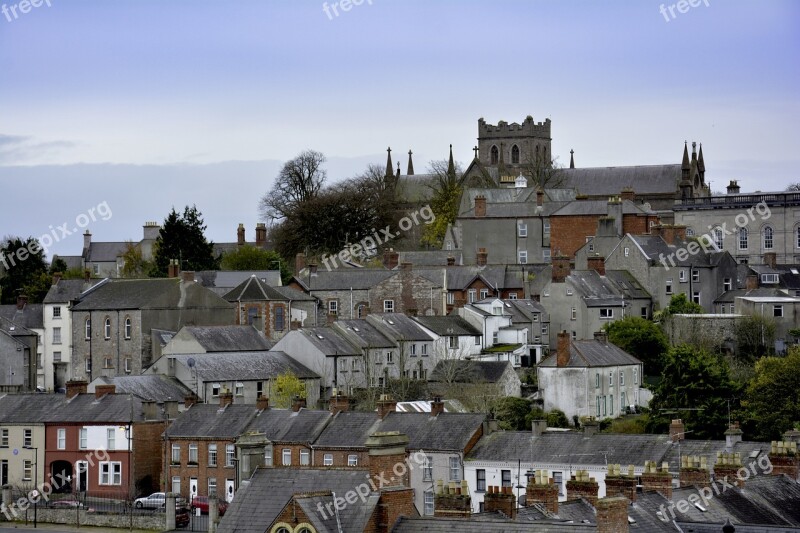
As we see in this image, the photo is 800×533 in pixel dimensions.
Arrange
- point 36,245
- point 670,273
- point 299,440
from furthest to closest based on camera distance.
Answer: point 36,245
point 670,273
point 299,440

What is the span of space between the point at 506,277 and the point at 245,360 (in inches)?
921

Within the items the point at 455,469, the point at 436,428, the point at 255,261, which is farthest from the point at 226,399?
the point at 255,261

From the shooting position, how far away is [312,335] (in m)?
79.3

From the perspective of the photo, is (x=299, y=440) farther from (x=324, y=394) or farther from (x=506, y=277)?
(x=506, y=277)

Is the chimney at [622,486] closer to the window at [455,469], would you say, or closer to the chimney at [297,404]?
the window at [455,469]

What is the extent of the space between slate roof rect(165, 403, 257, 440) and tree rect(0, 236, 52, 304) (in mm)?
40875

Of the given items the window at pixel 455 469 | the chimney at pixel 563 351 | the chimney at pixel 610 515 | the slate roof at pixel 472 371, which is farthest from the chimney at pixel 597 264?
the chimney at pixel 610 515

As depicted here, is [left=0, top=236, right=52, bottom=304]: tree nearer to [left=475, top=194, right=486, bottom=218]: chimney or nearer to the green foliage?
the green foliage

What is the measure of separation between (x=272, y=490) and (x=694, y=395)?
37.3 meters

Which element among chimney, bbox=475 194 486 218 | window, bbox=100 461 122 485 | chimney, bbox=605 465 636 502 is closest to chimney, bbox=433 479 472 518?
chimney, bbox=605 465 636 502

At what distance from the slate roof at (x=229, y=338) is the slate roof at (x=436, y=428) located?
19.1 meters

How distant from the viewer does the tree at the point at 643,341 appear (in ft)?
269

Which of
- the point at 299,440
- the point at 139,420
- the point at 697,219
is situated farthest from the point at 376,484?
the point at 697,219

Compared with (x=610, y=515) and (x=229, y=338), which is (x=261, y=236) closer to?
(x=229, y=338)
